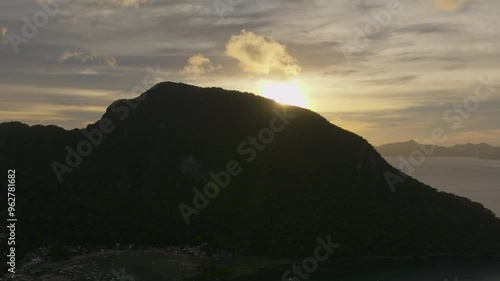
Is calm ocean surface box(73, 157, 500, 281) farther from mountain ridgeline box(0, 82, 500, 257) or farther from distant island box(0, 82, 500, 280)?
mountain ridgeline box(0, 82, 500, 257)

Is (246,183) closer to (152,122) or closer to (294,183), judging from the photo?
(294,183)

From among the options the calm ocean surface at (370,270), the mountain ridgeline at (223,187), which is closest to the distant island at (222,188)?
the mountain ridgeline at (223,187)

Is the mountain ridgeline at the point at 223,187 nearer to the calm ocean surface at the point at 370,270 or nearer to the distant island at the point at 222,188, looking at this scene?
the distant island at the point at 222,188

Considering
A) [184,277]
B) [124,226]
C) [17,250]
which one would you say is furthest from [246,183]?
[17,250]

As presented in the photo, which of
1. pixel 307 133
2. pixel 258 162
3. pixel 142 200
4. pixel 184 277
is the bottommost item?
pixel 184 277

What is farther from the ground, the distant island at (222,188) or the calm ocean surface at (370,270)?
the distant island at (222,188)

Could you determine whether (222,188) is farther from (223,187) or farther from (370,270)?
(370,270)

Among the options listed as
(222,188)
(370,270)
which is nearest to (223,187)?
(222,188)

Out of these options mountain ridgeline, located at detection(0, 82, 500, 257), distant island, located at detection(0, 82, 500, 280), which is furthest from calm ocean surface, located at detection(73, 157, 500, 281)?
mountain ridgeline, located at detection(0, 82, 500, 257)
